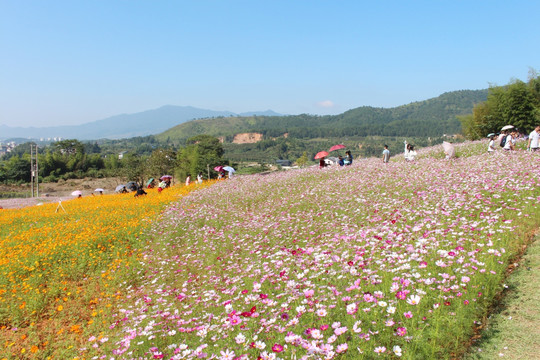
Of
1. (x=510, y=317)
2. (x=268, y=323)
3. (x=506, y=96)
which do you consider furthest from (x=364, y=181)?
(x=506, y=96)

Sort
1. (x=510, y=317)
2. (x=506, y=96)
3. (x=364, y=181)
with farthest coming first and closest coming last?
(x=506, y=96) → (x=364, y=181) → (x=510, y=317)

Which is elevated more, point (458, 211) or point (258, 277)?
point (458, 211)

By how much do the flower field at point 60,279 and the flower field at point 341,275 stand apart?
63 centimetres

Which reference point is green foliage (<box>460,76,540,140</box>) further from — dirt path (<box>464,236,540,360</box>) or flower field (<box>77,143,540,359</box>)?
dirt path (<box>464,236,540,360</box>)

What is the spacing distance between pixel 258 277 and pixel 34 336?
489 cm

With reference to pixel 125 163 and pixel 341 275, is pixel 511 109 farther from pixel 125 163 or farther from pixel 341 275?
pixel 125 163

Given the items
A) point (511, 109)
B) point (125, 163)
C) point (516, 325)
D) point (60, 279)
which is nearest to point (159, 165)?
point (125, 163)

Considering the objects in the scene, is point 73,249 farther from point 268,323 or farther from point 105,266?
point 268,323

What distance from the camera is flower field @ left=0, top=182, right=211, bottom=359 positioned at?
6727 millimetres

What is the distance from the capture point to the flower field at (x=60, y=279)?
6.73 m

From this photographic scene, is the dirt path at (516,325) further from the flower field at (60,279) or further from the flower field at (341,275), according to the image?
the flower field at (60,279)

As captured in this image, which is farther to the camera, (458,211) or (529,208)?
(458,211)

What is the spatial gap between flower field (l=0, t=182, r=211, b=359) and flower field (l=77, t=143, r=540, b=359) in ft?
2.05

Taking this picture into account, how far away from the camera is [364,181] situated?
13.4m
